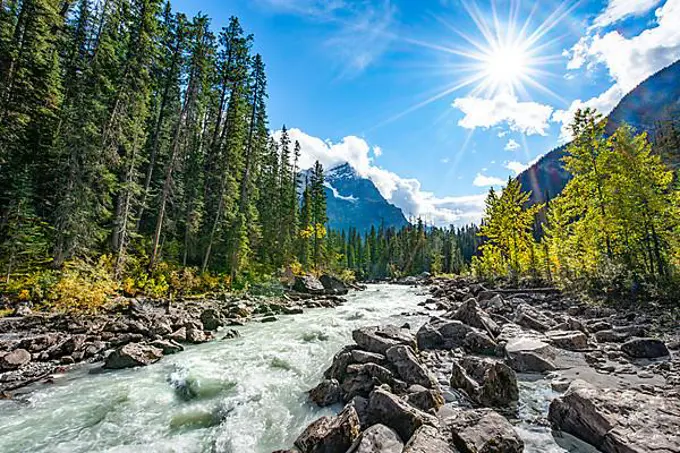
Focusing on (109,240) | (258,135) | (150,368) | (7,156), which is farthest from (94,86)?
(150,368)

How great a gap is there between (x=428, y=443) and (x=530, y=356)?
5.44 m

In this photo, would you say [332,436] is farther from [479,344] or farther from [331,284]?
[331,284]

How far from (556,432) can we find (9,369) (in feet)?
42.0

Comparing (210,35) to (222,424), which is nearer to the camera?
(222,424)

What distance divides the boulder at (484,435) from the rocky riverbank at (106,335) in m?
9.10

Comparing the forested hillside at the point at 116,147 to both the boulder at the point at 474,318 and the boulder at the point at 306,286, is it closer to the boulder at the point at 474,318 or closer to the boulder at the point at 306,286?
the boulder at the point at 306,286

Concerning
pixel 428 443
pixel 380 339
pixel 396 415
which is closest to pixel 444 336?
pixel 380 339

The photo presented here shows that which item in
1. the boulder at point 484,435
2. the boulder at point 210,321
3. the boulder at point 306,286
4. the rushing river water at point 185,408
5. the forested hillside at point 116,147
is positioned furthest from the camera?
the boulder at point 306,286

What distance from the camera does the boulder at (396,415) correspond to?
458 centimetres

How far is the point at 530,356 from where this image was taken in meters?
7.70

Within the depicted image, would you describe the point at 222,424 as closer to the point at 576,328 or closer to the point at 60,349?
the point at 60,349

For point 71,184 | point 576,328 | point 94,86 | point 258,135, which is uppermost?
point 258,135

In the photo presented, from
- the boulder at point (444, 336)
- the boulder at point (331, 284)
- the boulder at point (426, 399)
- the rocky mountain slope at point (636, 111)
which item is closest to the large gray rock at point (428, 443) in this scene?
the boulder at point (426, 399)

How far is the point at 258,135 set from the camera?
3281cm
